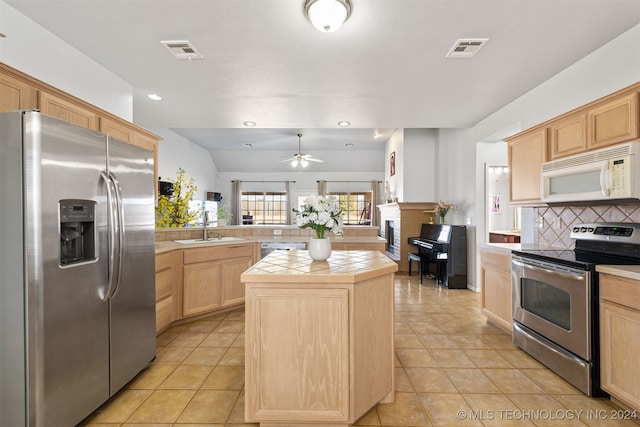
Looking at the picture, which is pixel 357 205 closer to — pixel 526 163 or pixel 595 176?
pixel 526 163

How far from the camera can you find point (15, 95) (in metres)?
1.86

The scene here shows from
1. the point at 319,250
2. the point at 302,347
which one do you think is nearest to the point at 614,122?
the point at 319,250

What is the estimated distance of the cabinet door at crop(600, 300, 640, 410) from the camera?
172 cm

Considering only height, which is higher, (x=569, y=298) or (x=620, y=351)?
(x=569, y=298)

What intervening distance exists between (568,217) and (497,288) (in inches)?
37.2

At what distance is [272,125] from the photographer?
4660 mm

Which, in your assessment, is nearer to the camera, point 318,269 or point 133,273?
point 318,269

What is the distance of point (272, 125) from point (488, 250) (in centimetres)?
340

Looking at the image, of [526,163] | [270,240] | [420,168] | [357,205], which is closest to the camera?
[526,163]

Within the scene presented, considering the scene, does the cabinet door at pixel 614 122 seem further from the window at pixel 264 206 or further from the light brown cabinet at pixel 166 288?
the window at pixel 264 206

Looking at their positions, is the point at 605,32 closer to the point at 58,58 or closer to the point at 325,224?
the point at 325,224

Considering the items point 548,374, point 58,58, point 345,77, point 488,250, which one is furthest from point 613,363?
point 58,58

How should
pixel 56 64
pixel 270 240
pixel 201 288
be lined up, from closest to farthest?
1. pixel 56 64
2. pixel 201 288
3. pixel 270 240

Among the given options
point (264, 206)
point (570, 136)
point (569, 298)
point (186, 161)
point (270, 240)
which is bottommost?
point (569, 298)
